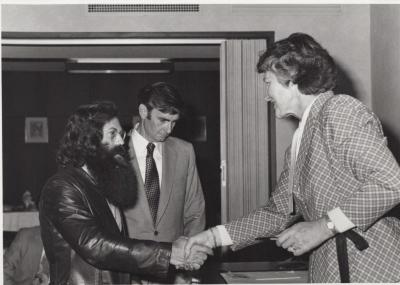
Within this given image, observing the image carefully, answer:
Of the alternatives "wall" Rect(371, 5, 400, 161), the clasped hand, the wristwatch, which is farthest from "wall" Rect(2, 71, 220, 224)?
the wristwatch

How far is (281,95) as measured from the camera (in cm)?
185

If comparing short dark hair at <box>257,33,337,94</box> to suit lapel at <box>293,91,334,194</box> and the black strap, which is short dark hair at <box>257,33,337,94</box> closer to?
suit lapel at <box>293,91,334,194</box>

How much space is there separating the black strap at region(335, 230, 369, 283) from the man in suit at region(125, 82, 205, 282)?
1.66 m

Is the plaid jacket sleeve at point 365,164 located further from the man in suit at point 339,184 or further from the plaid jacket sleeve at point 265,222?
the plaid jacket sleeve at point 265,222

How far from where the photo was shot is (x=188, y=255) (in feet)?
7.05

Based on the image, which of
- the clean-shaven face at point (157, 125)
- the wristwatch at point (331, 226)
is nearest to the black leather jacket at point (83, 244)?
the wristwatch at point (331, 226)

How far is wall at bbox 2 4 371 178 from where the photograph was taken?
3.83 metres

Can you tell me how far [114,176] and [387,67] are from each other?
224 centimetres

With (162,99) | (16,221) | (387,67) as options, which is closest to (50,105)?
(16,221)

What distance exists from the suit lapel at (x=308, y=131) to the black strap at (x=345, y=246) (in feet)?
0.85

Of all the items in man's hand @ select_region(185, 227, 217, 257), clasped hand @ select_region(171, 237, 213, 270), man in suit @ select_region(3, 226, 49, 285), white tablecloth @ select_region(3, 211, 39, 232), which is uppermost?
man's hand @ select_region(185, 227, 217, 257)
